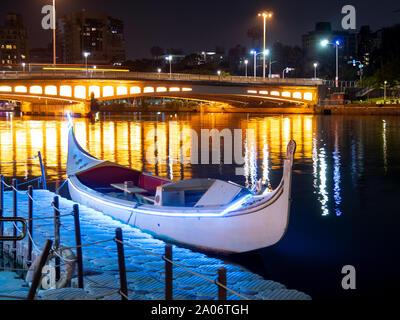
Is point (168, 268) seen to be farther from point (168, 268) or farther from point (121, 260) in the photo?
point (121, 260)

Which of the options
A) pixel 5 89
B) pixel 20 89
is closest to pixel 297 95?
pixel 20 89

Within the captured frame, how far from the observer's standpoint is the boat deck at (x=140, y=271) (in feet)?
29.8

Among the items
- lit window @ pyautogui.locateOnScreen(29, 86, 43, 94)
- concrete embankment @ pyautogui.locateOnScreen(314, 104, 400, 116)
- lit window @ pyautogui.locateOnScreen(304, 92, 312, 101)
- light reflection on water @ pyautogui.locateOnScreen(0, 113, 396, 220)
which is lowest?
light reflection on water @ pyautogui.locateOnScreen(0, 113, 396, 220)

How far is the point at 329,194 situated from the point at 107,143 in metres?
22.3

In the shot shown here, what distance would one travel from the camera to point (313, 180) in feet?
73.7

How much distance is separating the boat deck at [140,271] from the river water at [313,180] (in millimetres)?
842

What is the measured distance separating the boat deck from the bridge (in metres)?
60.2

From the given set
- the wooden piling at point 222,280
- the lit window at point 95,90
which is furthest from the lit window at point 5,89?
the wooden piling at point 222,280

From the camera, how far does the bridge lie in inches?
2815

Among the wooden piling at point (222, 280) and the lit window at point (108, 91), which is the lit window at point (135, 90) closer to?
the lit window at point (108, 91)

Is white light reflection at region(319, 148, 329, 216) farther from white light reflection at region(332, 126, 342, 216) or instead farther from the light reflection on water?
white light reflection at region(332, 126, 342, 216)

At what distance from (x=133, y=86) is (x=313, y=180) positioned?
198ft

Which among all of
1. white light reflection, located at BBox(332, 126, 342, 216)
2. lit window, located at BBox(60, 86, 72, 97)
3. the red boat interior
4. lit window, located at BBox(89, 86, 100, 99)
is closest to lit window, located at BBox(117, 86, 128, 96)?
lit window, located at BBox(89, 86, 100, 99)

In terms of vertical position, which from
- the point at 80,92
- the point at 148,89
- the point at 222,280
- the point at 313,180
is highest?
the point at 148,89
